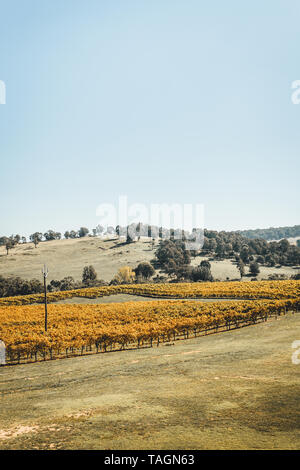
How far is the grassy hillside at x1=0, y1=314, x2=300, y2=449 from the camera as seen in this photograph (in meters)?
10.6

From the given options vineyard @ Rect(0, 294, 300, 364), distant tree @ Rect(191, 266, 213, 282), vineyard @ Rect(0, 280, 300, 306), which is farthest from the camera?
distant tree @ Rect(191, 266, 213, 282)

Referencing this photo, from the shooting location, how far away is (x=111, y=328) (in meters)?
33.5

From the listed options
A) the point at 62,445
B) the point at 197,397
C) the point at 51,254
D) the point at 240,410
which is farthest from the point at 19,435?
the point at 51,254

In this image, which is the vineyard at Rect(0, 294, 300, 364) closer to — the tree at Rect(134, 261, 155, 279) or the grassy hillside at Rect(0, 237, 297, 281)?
the tree at Rect(134, 261, 155, 279)

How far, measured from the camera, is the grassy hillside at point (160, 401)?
34.8 ft

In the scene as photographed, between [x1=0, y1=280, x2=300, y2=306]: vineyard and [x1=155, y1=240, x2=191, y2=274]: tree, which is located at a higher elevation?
[x1=155, y1=240, x2=191, y2=274]: tree

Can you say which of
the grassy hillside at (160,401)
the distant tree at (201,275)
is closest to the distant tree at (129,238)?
the distant tree at (201,275)

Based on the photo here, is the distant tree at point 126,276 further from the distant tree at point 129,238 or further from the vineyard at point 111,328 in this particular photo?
the distant tree at point 129,238

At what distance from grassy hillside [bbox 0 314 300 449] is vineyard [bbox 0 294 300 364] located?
11.2 feet

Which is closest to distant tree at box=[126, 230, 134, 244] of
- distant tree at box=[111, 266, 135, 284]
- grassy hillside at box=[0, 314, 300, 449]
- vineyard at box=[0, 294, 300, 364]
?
distant tree at box=[111, 266, 135, 284]

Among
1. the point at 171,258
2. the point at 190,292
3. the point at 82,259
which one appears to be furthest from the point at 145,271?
the point at 190,292

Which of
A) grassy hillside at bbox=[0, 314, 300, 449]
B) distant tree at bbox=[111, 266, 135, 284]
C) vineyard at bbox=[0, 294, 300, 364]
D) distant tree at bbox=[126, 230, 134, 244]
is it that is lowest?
distant tree at bbox=[111, 266, 135, 284]

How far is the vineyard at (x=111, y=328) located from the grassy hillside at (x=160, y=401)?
3419mm
